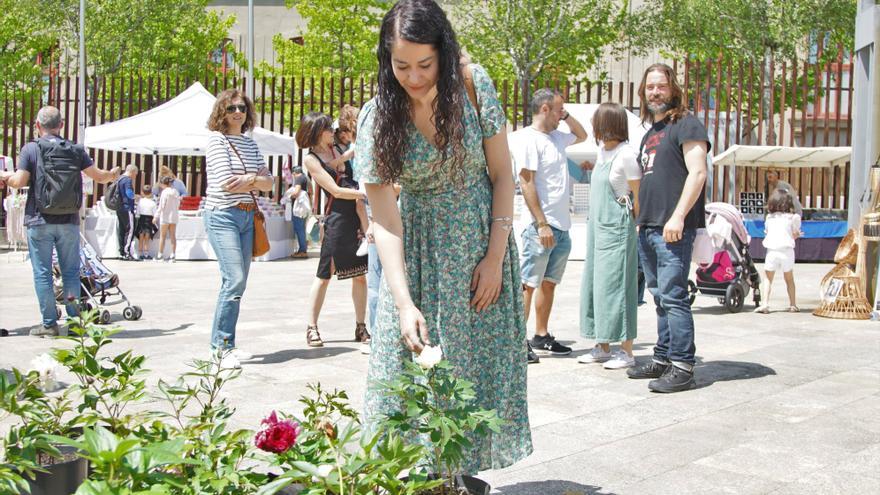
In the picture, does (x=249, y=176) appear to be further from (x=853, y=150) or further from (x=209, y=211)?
(x=853, y=150)

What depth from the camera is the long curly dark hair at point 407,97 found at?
2.92 metres

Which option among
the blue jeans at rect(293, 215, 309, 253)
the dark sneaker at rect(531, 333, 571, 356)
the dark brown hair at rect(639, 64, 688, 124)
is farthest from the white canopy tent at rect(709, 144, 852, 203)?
the dark brown hair at rect(639, 64, 688, 124)

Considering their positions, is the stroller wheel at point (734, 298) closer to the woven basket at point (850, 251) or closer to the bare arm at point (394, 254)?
the woven basket at point (850, 251)

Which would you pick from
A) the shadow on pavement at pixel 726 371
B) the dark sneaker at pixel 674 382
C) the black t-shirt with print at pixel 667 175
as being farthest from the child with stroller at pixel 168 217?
the dark sneaker at pixel 674 382

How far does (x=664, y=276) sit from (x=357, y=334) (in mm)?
2796

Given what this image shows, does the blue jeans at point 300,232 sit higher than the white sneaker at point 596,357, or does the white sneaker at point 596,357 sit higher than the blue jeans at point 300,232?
the blue jeans at point 300,232

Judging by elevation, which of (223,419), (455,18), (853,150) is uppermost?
(455,18)

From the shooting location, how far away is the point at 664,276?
20.1ft

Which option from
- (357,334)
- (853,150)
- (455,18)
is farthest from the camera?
(455,18)

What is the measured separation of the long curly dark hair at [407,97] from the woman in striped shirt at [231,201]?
3.71 m

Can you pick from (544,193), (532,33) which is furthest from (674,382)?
(532,33)

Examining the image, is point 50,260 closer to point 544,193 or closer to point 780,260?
point 544,193

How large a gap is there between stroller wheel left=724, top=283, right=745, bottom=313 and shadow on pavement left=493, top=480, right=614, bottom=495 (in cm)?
674

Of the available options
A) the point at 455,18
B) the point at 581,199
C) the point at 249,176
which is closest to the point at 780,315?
the point at 249,176
